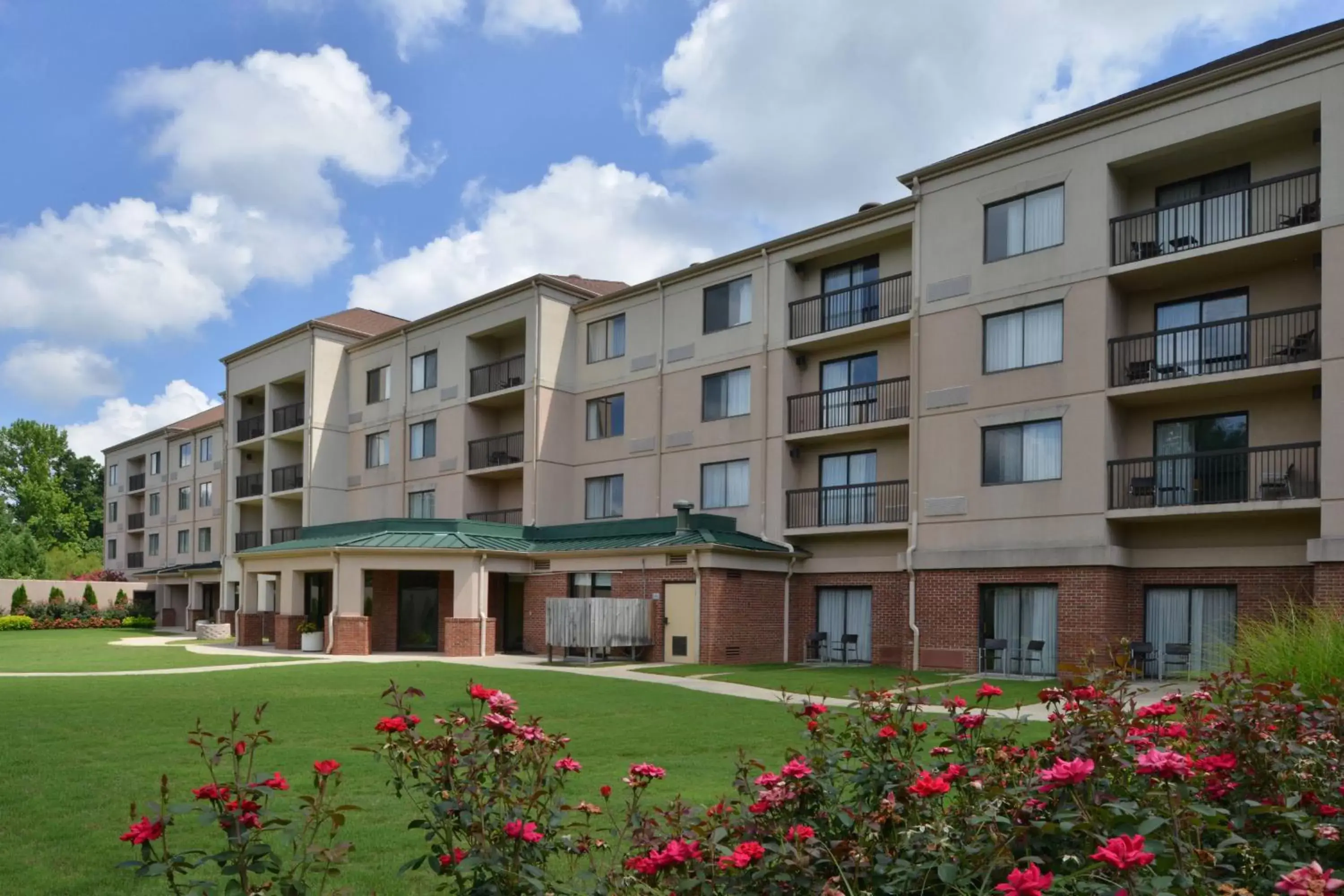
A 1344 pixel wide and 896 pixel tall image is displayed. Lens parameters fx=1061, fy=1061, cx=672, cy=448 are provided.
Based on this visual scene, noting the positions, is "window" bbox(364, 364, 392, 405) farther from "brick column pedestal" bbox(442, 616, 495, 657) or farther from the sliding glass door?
the sliding glass door

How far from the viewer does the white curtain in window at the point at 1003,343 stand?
24734mm

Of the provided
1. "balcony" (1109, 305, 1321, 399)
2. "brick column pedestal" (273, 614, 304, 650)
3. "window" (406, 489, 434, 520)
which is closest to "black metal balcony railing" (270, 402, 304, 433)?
"window" (406, 489, 434, 520)

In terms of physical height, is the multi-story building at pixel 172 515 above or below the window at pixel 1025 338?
below

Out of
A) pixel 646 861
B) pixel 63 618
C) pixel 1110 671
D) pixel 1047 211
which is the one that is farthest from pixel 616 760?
pixel 63 618

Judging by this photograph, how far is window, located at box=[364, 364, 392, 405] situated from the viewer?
41406mm

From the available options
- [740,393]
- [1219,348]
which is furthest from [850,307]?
[1219,348]

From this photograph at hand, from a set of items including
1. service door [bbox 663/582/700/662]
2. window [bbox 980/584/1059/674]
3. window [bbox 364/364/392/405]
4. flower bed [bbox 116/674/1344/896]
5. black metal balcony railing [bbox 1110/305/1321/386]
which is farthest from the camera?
window [bbox 364/364/392/405]

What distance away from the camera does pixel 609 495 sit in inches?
1352

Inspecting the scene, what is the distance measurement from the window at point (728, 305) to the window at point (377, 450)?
15.7m

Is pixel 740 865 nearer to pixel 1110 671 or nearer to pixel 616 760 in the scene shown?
pixel 1110 671

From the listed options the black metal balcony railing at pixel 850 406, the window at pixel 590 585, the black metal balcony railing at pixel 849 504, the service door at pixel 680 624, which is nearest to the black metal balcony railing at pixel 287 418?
the window at pixel 590 585

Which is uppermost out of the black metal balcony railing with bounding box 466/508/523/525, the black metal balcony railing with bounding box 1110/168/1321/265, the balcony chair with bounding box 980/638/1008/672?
the black metal balcony railing with bounding box 1110/168/1321/265

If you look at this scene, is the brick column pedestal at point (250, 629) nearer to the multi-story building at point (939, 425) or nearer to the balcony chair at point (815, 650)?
the multi-story building at point (939, 425)

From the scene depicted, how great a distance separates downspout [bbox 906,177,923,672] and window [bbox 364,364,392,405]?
22298 mm
